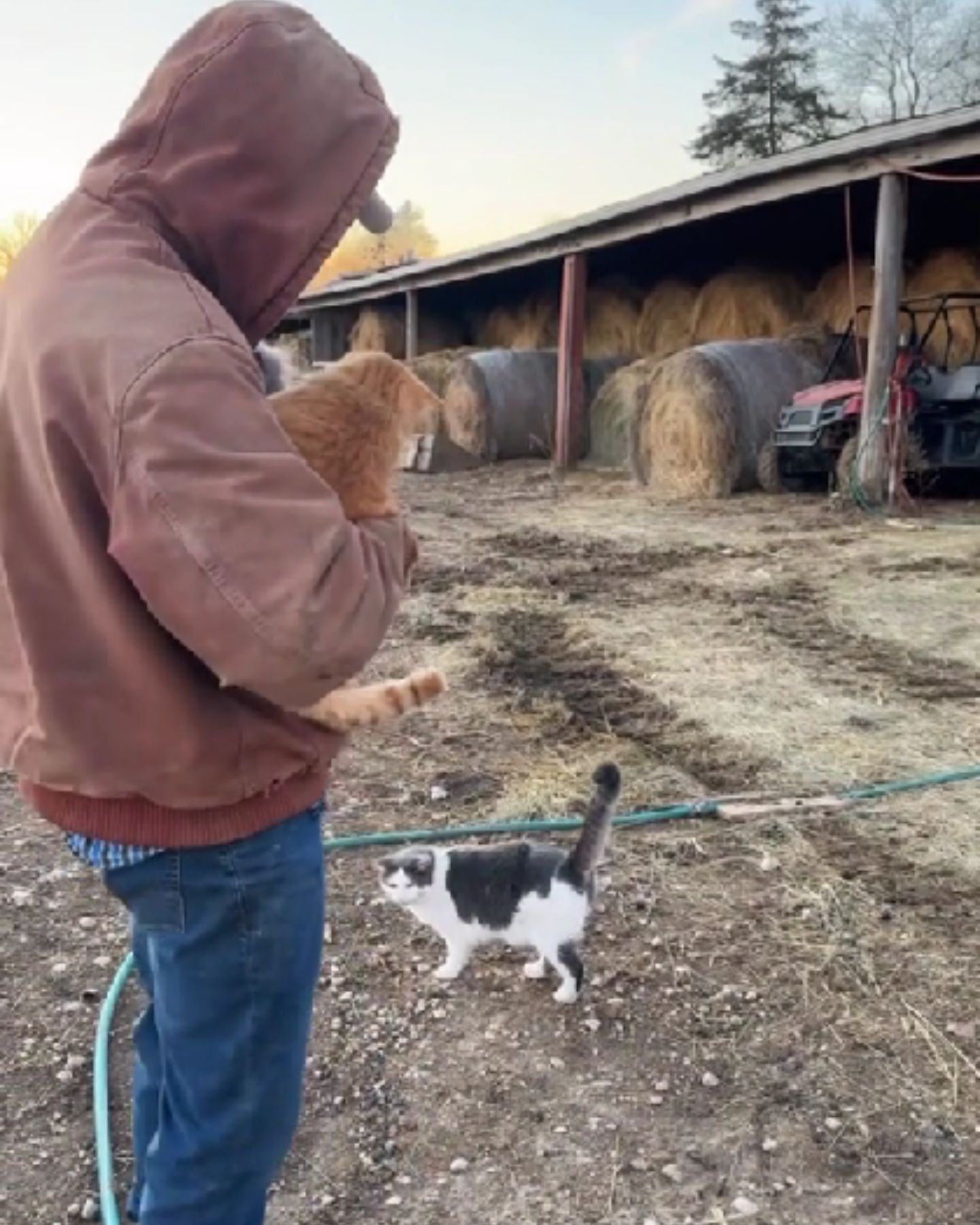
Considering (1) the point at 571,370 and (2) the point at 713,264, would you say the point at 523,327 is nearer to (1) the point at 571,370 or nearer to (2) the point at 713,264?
(2) the point at 713,264

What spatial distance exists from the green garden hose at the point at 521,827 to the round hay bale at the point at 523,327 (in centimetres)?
1366

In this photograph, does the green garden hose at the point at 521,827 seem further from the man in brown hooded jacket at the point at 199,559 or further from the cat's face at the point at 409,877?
the man in brown hooded jacket at the point at 199,559

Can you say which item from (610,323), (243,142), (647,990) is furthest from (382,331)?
(243,142)

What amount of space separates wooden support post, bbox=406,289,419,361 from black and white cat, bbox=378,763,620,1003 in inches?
608

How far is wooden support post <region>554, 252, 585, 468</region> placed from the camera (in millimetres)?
13195

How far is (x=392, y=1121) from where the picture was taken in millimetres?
2279

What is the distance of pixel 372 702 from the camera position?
151 cm

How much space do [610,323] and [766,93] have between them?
24.0 meters

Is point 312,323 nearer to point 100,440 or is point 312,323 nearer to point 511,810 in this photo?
point 511,810

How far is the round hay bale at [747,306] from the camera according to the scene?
13180mm

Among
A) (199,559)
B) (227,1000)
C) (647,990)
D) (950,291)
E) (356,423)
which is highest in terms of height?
(950,291)

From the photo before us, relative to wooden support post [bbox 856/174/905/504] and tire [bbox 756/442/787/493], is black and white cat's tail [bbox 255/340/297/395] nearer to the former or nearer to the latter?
wooden support post [bbox 856/174/905/504]

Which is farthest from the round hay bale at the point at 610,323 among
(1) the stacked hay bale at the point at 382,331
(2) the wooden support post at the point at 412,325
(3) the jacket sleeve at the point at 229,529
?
(3) the jacket sleeve at the point at 229,529

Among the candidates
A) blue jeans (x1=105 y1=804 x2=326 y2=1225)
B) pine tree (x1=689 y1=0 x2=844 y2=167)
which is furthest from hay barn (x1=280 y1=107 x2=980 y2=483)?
pine tree (x1=689 y1=0 x2=844 y2=167)
